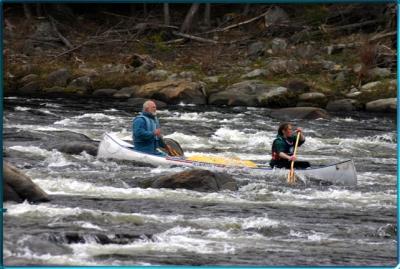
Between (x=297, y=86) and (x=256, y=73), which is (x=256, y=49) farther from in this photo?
(x=297, y=86)

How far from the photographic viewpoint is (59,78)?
25438mm

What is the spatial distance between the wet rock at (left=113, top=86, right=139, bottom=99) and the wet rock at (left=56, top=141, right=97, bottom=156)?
10.3m

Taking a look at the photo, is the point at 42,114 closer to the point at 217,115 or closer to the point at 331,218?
the point at 217,115

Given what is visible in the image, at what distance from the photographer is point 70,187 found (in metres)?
9.66

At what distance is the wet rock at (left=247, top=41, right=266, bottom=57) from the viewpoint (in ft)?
89.5

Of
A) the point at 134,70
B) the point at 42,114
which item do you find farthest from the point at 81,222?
the point at 134,70

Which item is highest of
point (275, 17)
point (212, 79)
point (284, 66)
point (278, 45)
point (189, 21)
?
point (275, 17)

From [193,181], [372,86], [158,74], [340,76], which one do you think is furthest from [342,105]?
[193,181]

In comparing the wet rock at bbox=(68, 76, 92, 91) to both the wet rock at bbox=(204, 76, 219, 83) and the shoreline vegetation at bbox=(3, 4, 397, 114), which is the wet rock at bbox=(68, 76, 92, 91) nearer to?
the shoreline vegetation at bbox=(3, 4, 397, 114)

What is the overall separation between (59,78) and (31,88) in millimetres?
1069

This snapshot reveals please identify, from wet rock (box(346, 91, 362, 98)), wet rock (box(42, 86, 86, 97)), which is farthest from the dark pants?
wet rock (box(42, 86, 86, 97))

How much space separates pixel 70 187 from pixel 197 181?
1496mm

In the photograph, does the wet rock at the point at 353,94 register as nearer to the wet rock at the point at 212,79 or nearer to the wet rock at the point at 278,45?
the wet rock at the point at 212,79

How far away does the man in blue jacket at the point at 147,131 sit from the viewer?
1215 cm
